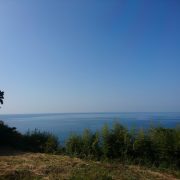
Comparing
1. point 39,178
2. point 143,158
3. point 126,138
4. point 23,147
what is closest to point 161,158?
point 143,158

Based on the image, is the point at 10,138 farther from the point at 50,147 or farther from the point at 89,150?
the point at 89,150

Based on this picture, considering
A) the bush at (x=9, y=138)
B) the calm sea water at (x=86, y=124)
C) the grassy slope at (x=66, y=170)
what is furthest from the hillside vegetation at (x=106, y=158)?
the bush at (x=9, y=138)

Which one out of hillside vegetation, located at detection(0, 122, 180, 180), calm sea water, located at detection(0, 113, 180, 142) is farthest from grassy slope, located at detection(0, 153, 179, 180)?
calm sea water, located at detection(0, 113, 180, 142)

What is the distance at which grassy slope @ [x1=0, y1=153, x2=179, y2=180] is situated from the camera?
8336 mm

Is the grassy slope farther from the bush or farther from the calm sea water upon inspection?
the bush

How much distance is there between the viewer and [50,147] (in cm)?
1379

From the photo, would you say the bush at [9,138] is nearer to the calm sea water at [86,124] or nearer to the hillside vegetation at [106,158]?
the hillside vegetation at [106,158]

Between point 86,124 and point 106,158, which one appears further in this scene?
point 86,124

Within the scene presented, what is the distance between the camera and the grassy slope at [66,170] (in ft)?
27.3

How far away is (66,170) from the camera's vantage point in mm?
9070

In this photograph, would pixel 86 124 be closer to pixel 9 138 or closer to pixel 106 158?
pixel 9 138

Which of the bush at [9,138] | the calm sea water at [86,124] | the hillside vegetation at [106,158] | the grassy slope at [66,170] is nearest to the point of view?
the grassy slope at [66,170]

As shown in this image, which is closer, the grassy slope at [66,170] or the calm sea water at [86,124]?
the grassy slope at [66,170]

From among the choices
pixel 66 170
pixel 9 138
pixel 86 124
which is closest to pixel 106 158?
pixel 66 170
